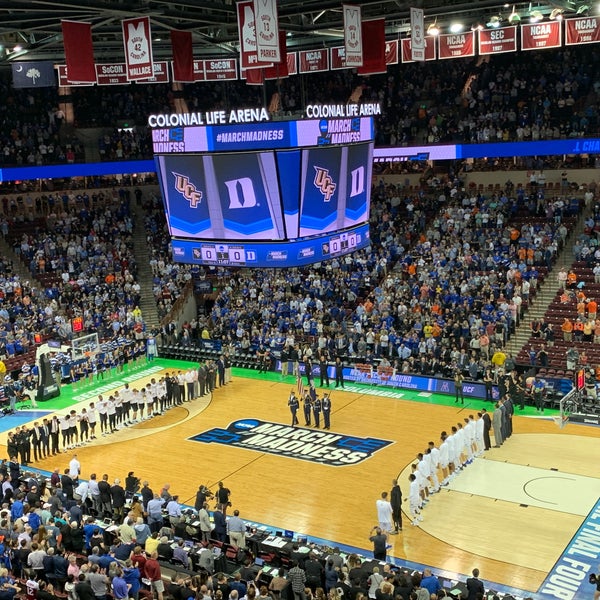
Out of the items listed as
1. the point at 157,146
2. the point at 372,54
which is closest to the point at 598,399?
the point at 372,54

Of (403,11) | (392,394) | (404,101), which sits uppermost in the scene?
(403,11)

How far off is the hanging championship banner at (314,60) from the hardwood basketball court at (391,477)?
1420 cm

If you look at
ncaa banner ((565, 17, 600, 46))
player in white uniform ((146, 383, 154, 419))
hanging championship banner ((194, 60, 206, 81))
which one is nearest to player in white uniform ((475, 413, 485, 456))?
player in white uniform ((146, 383, 154, 419))

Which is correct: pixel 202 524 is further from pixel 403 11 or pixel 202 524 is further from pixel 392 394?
pixel 403 11

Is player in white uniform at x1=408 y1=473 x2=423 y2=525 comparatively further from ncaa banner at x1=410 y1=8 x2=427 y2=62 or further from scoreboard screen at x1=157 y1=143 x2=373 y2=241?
ncaa banner at x1=410 y1=8 x2=427 y2=62

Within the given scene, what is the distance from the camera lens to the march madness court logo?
2389 centimetres

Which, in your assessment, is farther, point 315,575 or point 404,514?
point 404,514

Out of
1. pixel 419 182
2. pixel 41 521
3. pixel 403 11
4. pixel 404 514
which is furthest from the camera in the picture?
pixel 419 182

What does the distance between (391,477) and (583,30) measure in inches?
674

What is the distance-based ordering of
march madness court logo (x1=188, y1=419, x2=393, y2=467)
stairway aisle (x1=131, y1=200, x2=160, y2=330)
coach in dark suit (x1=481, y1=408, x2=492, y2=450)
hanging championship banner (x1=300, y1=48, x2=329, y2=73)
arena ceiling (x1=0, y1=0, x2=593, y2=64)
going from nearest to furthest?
coach in dark suit (x1=481, y1=408, x2=492, y2=450) < march madness court logo (x1=188, y1=419, x2=393, y2=467) < arena ceiling (x1=0, y1=0, x2=593, y2=64) < hanging championship banner (x1=300, y1=48, x2=329, y2=73) < stairway aisle (x1=131, y1=200, x2=160, y2=330)

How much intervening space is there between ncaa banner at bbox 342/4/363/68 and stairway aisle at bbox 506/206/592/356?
1161 cm

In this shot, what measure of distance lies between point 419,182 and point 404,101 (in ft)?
13.7

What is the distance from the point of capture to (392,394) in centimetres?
2969

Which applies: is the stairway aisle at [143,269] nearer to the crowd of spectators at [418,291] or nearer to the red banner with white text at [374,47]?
the crowd of spectators at [418,291]
